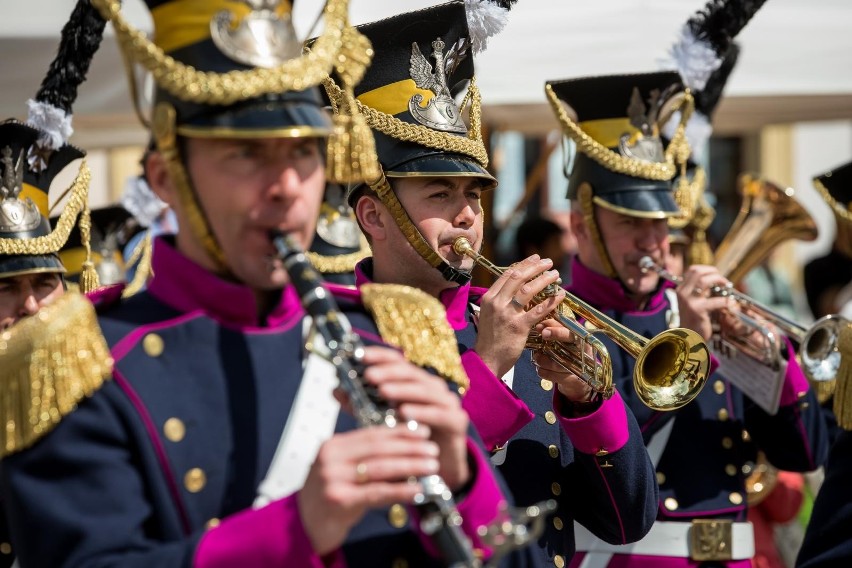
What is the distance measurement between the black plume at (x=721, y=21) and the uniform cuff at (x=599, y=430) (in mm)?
3339

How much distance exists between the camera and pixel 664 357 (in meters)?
4.06

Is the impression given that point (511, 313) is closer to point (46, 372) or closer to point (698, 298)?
point (46, 372)

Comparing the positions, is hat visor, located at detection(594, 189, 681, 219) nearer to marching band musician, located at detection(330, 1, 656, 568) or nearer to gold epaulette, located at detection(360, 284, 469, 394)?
marching band musician, located at detection(330, 1, 656, 568)

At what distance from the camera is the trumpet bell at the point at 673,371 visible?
156 inches

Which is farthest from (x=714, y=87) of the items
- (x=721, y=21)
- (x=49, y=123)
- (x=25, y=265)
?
(x=25, y=265)

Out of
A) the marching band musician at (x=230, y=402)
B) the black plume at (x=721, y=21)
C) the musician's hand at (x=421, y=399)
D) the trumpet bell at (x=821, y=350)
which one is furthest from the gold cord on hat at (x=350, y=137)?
the black plume at (x=721, y=21)

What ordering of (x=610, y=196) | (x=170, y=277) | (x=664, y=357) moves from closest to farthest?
(x=170, y=277), (x=664, y=357), (x=610, y=196)

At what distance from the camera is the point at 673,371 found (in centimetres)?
402

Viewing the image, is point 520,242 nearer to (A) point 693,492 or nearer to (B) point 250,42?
(A) point 693,492

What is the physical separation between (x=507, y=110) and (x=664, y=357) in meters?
→ 4.01

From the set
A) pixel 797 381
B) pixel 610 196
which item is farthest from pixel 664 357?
pixel 797 381

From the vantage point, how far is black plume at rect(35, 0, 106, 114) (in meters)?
4.54

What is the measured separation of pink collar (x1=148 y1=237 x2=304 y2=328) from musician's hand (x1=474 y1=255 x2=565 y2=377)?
105 cm

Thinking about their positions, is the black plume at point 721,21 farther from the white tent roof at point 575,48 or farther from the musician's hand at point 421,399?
the musician's hand at point 421,399
